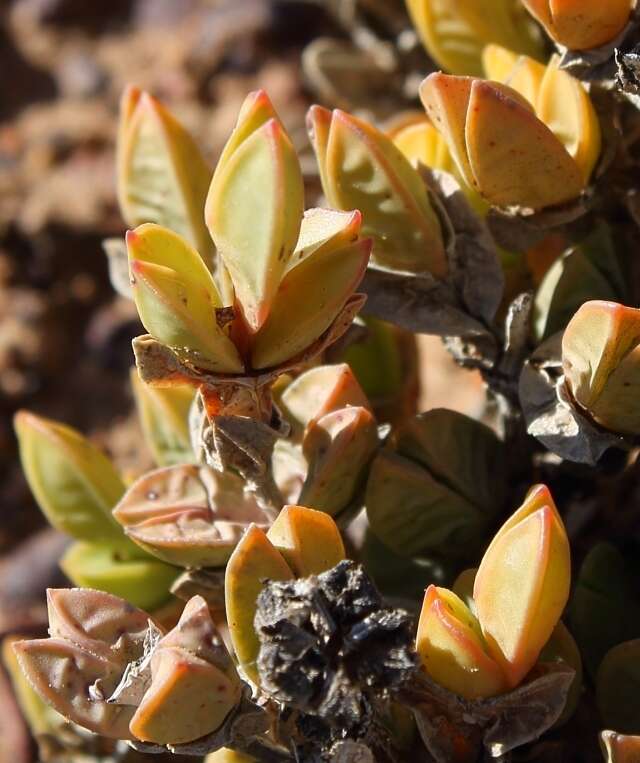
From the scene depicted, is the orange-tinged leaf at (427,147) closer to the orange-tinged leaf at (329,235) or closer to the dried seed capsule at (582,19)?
the dried seed capsule at (582,19)

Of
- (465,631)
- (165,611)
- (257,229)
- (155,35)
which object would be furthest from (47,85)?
(465,631)

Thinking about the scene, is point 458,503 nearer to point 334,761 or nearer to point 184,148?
point 334,761

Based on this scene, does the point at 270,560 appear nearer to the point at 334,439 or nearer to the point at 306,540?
the point at 306,540

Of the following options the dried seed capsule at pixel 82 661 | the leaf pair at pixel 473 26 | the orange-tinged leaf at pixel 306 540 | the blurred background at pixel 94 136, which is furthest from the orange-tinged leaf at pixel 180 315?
the blurred background at pixel 94 136

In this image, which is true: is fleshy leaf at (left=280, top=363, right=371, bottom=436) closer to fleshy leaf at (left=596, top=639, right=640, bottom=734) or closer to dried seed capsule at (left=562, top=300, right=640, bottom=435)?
dried seed capsule at (left=562, top=300, right=640, bottom=435)

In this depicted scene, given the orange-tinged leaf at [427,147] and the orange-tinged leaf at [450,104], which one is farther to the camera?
the orange-tinged leaf at [427,147]

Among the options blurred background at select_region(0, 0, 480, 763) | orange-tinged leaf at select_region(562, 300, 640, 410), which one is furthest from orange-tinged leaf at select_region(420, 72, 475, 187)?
blurred background at select_region(0, 0, 480, 763)

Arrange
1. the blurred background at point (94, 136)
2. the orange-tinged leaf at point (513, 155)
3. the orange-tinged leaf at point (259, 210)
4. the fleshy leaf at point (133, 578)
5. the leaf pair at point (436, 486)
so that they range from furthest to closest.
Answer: the blurred background at point (94, 136), the fleshy leaf at point (133, 578), the leaf pair at point (436, 486), the orange-tinged leaf at point (513, 155), the orange-tinged leaf at point (259, 210)
